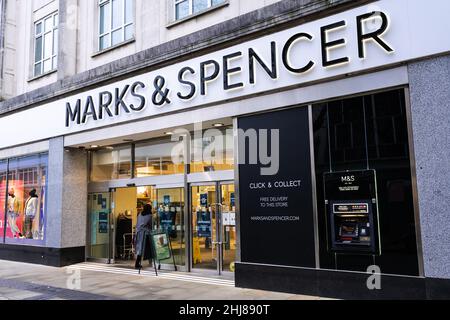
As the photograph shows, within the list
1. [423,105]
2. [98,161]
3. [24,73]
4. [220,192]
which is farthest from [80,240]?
[423,105]

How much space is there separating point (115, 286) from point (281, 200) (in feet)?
12.6

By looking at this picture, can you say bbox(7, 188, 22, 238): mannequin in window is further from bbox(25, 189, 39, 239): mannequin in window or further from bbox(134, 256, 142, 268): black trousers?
bbox(134, 256, 142, 268): black trousers

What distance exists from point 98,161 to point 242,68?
6.26 metres

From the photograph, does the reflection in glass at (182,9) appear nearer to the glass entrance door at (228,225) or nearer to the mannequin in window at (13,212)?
the glass entrance door at (228,225)

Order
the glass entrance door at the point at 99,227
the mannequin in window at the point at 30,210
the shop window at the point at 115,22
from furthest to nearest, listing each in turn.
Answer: the mannequin in window at the point at 30,210, the glass entrance door at the point at 99,227, the shop window at the point at 115,22

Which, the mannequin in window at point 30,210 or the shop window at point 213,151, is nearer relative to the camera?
the shop window at point 213,151

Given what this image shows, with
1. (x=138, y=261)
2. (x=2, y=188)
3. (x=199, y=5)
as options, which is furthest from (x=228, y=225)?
(x=2, y=188)

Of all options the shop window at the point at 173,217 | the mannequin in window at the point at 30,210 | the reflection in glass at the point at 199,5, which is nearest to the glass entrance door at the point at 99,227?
the mannequin in window at the point at 30,210

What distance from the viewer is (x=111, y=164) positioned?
1267 cm

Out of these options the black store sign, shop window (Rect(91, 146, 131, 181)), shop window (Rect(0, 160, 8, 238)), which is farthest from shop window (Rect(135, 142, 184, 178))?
shop window (Rect(0, 160, 8, 238))

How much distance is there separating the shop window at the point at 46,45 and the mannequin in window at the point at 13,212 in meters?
4.08

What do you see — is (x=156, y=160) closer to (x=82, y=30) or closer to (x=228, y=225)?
(x=228, y=225)

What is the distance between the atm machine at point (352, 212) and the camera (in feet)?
23.1

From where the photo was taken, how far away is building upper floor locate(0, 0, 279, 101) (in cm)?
1021
